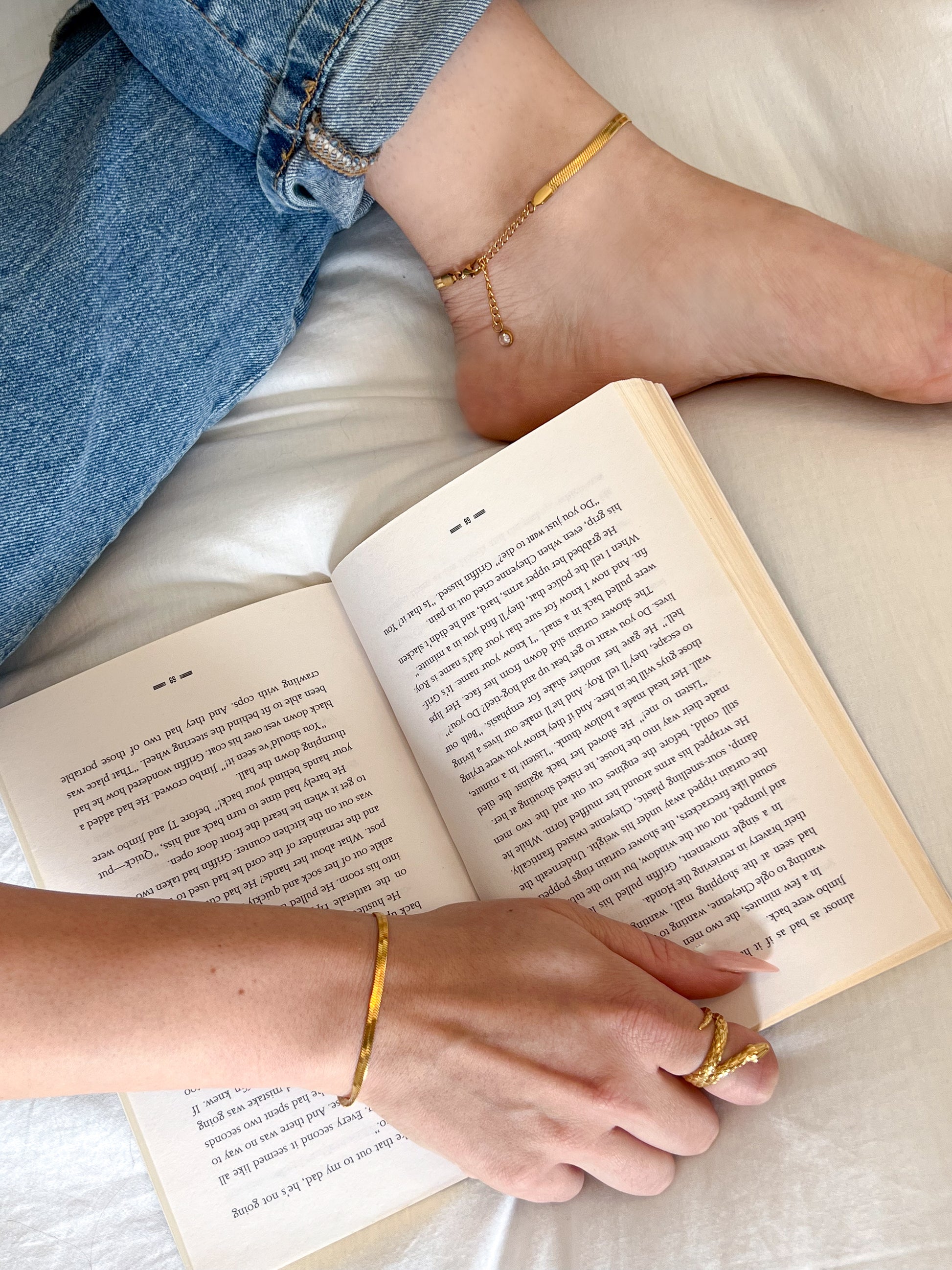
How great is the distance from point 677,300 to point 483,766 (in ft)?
1.21

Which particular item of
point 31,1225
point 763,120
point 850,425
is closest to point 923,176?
point 763,120

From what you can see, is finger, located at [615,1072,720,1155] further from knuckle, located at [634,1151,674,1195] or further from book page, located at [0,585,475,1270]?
book page, located at [0,585,475,1270]

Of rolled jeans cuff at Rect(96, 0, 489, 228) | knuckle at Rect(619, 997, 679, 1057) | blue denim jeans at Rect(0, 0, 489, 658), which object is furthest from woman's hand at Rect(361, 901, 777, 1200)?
rolled jeans cuff at Rect(96, 0, 489, 228)

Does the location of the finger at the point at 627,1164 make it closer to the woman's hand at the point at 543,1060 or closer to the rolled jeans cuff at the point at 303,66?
the woman's hand at the point at 543,1060

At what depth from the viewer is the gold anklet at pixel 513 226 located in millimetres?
693

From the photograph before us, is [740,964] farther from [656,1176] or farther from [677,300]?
[677,300]

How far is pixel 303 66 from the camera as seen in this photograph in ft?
2.00

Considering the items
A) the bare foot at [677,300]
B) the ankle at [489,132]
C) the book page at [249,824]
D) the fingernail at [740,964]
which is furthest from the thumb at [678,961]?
the ankle at [489,132]

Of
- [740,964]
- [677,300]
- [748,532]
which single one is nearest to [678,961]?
[740,964]

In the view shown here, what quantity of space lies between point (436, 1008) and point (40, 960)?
20 cm

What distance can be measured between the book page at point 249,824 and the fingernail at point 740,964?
→ 16 centimetres

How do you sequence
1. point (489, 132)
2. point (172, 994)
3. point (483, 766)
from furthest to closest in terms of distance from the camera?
point (489, 132) → point (483, 766) → point (172, 994)

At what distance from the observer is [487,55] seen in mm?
671

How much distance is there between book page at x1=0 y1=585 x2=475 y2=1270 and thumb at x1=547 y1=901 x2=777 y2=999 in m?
0.10
